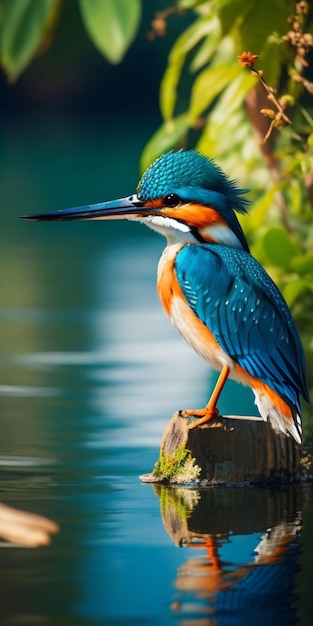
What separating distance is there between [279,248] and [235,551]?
7.04ft

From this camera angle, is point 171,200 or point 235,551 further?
point 171,200

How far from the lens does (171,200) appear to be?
2975 millimetres

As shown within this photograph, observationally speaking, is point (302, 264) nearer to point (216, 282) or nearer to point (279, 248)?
point (279, 248)

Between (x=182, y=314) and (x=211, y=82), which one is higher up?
(x=211, y=82)

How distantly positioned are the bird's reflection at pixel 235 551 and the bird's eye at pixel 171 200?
0.61 meters

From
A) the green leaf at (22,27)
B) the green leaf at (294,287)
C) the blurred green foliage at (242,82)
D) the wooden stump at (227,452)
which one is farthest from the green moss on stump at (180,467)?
the green leaf at (22,27)

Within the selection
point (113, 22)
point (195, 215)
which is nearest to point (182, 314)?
point (195, 215)

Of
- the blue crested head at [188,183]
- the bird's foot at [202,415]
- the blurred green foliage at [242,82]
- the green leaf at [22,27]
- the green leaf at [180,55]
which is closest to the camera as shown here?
the blue crested head at [188,183]

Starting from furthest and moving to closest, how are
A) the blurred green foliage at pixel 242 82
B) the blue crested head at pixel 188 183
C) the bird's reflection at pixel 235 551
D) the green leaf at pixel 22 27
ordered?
the green leaf at pixel 22 27 → the blurred green foliage at pixel 242 82 → the blue crested head at pixel 188 183 → the bird's reflection at pixel 235 551

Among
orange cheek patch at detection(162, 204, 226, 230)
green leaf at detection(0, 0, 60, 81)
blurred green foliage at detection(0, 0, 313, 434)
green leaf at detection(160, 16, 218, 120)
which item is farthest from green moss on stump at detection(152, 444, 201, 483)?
green leaf at detection(160, 16, 218, 120)

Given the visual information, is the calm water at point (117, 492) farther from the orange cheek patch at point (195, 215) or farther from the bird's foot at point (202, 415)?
the orange cheek patch at point (195, 215)

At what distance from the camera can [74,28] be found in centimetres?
1916

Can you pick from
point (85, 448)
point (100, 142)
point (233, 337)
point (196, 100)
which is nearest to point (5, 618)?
point (233, 337)

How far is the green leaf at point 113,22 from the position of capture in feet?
15.3
